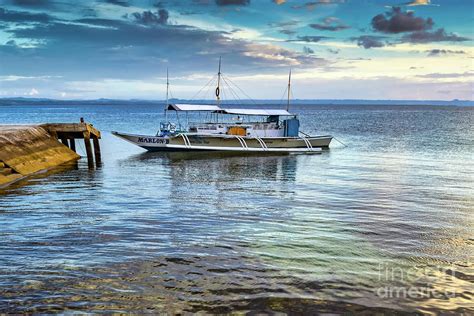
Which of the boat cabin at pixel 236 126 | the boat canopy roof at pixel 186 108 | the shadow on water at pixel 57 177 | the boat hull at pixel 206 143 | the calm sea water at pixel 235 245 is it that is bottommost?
the shadow on water at pixel 57 177

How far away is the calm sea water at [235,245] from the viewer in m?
8.14

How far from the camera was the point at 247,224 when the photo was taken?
14008 millimetres

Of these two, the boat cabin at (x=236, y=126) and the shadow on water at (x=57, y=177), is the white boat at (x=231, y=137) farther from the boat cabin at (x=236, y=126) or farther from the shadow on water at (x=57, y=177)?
the shadow on water at (x=57, y=177)

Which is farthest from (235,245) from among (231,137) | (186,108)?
(186,108)

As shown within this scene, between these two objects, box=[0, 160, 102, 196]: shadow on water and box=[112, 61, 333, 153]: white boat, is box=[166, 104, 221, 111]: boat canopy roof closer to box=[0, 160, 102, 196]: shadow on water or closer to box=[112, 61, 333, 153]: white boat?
box=[112, 61, 333, 153]: white boat

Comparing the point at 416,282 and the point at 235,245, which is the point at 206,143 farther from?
the point at 416,282

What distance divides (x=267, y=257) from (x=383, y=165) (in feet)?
79.7

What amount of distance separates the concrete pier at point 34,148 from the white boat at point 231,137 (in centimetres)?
768

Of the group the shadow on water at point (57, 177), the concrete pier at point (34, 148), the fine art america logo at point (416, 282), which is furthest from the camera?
the concrete pier at point (34, 148)

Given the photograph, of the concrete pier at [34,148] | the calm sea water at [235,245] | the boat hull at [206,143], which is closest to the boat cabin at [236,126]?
the boat hull at [206,143]

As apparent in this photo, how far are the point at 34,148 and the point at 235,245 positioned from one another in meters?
20.0

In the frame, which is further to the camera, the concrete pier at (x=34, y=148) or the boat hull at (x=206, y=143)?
the boat hull at (x=206, y=143)

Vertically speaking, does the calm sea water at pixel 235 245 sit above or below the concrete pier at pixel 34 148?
below

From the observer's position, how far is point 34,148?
2689 centimetres
